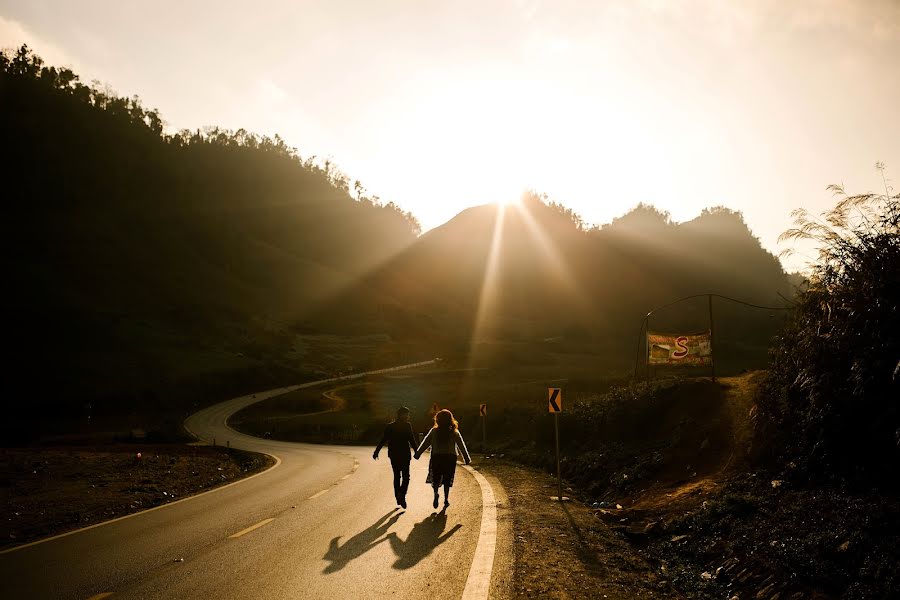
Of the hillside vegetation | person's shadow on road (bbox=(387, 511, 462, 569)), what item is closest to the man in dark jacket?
person's shadow on road (bbox=(387, 511, 462, 569))

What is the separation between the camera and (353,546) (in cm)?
853

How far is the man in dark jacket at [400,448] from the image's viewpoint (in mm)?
12094

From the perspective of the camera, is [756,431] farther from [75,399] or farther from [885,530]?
[75,399]

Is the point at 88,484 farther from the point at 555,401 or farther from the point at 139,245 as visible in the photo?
the point at 139,245

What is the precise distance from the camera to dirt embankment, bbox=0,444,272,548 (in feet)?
37.7

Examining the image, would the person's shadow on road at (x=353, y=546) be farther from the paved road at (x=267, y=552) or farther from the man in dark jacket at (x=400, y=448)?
the man in dark jacket at (x=400, y=448)

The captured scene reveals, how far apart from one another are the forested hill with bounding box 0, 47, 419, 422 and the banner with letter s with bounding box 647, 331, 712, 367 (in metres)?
58.4

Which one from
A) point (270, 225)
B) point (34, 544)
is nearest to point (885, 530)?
point (34, 544)

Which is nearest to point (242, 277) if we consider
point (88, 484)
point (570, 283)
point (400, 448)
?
point (570, 283)

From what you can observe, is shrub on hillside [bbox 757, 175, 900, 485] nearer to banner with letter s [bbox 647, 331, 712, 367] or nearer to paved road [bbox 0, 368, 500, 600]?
paved road [bbox 0, 368, 500, 600]

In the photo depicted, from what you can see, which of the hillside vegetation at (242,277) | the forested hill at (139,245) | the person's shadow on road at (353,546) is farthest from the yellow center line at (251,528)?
the forested hill at (139,245)

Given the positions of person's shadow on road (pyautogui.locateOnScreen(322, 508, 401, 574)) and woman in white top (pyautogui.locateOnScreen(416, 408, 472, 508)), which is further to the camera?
woman in white top (pyautogui.locateOnScreen(416, 408, 472, 508))

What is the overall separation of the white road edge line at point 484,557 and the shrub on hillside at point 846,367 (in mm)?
5060

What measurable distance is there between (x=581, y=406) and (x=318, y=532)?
14.9 meters
